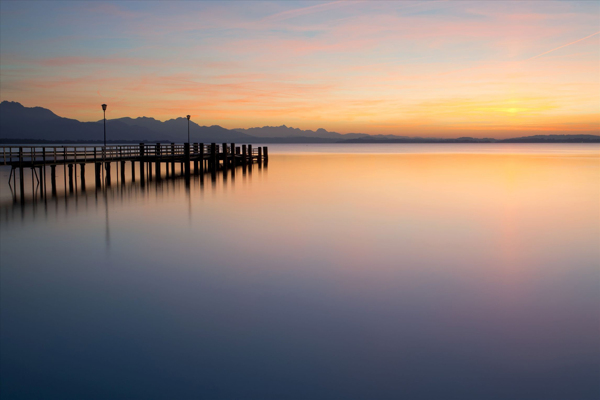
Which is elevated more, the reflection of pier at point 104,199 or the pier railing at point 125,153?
the pier railing at point 125,153

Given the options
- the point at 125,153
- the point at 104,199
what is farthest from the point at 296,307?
the point at 125,153

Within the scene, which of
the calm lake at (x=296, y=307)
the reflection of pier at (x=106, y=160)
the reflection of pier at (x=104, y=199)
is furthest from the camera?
the reflection of pier at (x=106, y=160)

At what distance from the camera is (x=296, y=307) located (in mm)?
→ 8680

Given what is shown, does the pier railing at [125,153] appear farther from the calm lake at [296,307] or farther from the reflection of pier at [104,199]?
the calm lake at [296,307]

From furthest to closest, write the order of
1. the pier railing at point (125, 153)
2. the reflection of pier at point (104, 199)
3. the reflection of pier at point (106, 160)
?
the pier railing at point (125, 153)
the reflection of pier at point (106, 160)
the reflection of pier at point (104, 199)

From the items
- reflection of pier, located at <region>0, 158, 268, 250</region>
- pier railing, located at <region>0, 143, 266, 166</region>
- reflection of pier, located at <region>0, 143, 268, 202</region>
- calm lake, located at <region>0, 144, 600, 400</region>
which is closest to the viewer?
calm lake, located at <region>0, 144, 600, 400</region>

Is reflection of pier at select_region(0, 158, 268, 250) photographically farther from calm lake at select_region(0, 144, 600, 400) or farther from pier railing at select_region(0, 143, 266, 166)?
pier railing at select_region(0, 143, 266, 166)

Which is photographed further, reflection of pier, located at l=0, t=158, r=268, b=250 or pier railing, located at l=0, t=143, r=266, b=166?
pier railing, located at l=0, t=143, r=266, b=166

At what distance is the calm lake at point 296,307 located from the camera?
602 centimetres

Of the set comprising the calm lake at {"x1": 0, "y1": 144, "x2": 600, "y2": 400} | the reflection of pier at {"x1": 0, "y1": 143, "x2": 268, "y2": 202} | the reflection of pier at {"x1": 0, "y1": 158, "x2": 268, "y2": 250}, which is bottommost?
the calm lake at {"x1": 0, "y1": 144, "x2": 600, "y2": 400}

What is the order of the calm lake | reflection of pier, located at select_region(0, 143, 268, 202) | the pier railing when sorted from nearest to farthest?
the calm lake, reflection of pier, located at select_region(0, 143, 268, 202), the pier railing

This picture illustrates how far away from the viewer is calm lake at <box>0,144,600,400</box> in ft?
19.7

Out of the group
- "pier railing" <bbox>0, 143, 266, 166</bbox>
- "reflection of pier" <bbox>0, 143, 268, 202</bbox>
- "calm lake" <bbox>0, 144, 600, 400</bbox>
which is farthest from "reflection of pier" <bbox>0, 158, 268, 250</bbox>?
"pier railing" <bbox>0, 143, 266, 166</bbox>

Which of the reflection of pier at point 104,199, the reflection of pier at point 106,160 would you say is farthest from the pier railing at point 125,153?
the reflection of pier at point 104,199
